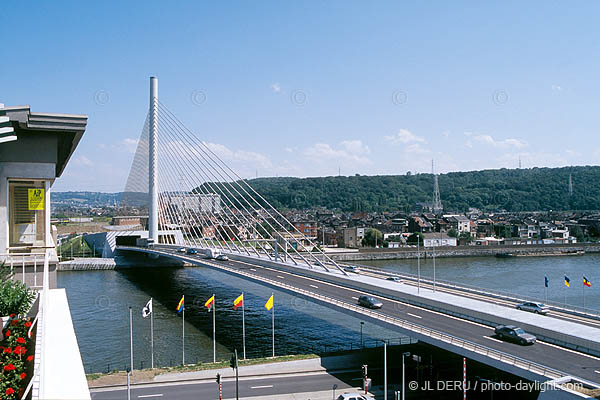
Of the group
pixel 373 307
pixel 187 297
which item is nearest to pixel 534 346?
pixel 373 307

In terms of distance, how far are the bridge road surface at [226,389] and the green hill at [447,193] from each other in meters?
83.9

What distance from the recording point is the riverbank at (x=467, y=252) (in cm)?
4562

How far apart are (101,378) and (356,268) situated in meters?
13.8

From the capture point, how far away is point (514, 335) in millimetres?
10242

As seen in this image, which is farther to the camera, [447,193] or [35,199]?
[447,193]

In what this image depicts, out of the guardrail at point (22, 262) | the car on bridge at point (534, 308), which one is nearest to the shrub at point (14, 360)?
the guardrail at point (22, 262)

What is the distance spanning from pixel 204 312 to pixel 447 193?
96.5 meters

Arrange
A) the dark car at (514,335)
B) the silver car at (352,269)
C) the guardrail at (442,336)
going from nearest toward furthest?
1. the guardrail at (442,336)
2. the dark car at (514,335)
3. the silver car at (352,269)

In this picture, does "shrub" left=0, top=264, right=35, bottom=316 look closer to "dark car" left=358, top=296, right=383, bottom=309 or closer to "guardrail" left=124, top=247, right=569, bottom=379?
"guardrail" left=124, top=247, right=569, bottom=379

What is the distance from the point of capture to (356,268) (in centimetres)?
2331

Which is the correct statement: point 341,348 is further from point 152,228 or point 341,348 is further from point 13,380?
point 152,228

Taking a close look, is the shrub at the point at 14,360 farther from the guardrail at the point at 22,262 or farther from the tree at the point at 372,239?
the tree at the point at 372,239

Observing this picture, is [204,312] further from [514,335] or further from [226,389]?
[514,335]

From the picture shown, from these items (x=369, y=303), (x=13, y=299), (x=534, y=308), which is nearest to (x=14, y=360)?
(x=13, y=299)
